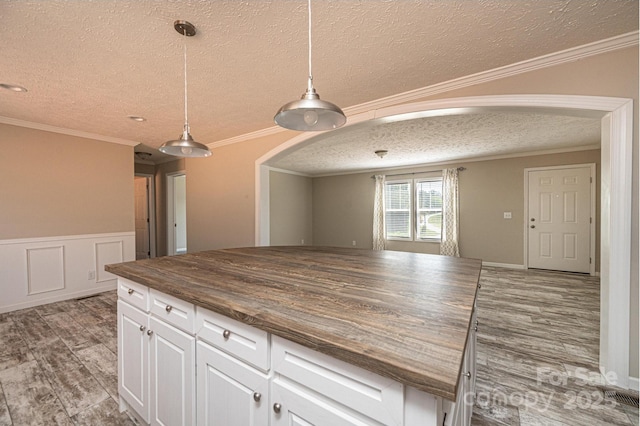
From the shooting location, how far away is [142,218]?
6219 millimetres

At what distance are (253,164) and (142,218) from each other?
4.05 meters

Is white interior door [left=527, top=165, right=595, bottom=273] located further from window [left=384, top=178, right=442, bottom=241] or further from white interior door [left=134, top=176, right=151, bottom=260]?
white interior door [left=134, top=176, right=151, bottom=260]

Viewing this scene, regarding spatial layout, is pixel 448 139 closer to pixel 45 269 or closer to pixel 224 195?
pixel 224 195

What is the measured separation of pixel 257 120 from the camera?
334 centimetres

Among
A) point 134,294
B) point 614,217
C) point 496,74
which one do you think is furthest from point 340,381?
point 496,74

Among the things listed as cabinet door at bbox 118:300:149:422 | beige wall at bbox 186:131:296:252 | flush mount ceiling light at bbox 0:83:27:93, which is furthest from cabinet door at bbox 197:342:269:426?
flush mount ceiling light at bbox 0:83:27:93

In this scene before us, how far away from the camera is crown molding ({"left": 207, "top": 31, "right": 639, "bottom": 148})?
5.77 ft

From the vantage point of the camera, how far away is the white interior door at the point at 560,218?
4746 mm

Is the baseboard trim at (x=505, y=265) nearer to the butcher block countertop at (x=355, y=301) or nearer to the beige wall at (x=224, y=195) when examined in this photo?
the butcher block countertop at (x=355, y=301)

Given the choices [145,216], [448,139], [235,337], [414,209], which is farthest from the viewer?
→ [414,209]

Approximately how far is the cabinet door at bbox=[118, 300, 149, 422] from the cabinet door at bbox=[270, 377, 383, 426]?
0.92m

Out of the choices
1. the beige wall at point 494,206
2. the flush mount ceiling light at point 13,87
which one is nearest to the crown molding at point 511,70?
the flush mount ceiling light at point 13,87

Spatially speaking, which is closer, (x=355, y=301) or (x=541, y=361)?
(x=355, y=301)

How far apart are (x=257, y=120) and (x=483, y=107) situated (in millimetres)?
2474
